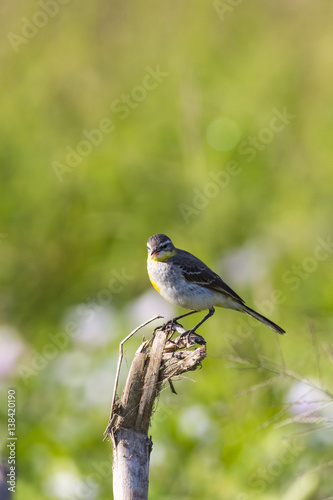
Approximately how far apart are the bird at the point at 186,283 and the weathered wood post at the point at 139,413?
4.56 ft

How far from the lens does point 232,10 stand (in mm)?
7586

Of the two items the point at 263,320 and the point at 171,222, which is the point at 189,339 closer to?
the point at 263,320

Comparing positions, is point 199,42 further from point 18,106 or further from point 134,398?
point 134,398

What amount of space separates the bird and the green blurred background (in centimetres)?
29

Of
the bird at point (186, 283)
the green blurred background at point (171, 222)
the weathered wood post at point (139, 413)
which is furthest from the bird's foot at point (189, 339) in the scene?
the bird at point (186, 283)

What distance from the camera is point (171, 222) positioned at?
5.95 metres

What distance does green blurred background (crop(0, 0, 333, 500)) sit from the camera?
3.89 meters

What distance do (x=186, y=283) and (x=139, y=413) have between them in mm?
1722

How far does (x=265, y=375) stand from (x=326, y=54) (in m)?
4.02

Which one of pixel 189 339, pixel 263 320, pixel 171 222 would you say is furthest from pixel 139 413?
pixel 171 222

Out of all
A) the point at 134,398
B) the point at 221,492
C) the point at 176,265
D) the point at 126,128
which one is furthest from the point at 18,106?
the point at 134,398

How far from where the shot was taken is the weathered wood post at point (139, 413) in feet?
6.94

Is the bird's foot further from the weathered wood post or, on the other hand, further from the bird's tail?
the bird's tail

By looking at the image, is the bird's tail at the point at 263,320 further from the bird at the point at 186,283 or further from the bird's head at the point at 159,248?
the bird's head at the point at 159,248
